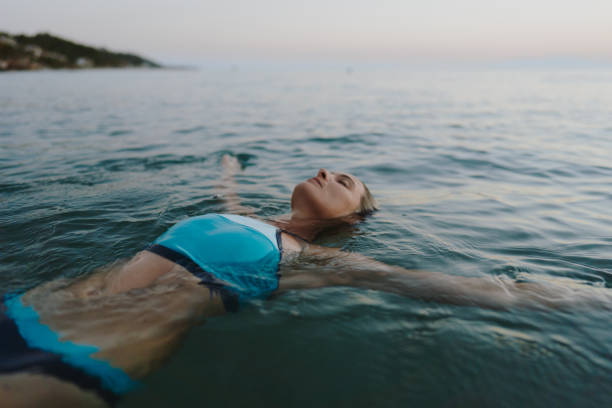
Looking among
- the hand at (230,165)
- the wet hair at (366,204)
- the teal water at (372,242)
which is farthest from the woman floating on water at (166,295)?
the hand at (230,165)

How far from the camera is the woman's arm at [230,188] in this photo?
5.21m

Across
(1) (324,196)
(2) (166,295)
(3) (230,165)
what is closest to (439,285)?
(1) (324,196)

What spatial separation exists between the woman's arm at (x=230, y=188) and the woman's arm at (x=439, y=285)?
6.16ft

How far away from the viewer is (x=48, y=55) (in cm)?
9412

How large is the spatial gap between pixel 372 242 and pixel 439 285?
49.4 inches

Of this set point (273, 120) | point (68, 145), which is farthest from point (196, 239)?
point (273, 120)

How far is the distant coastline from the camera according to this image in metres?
72.0

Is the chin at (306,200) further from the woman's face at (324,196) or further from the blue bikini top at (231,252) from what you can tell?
the blue bikini top at (231,252)

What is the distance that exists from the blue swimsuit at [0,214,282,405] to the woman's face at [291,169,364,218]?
2.01ft

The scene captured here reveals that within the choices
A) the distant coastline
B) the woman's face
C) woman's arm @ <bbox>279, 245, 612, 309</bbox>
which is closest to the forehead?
the woman's face

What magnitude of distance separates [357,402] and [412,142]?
30.6 ft

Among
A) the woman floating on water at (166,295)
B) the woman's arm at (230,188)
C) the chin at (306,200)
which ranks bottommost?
the woman's arm at (230,188)

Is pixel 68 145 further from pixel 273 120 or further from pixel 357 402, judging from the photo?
pixel 357 402

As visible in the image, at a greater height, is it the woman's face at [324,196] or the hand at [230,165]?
the woman's face at [324,196]
